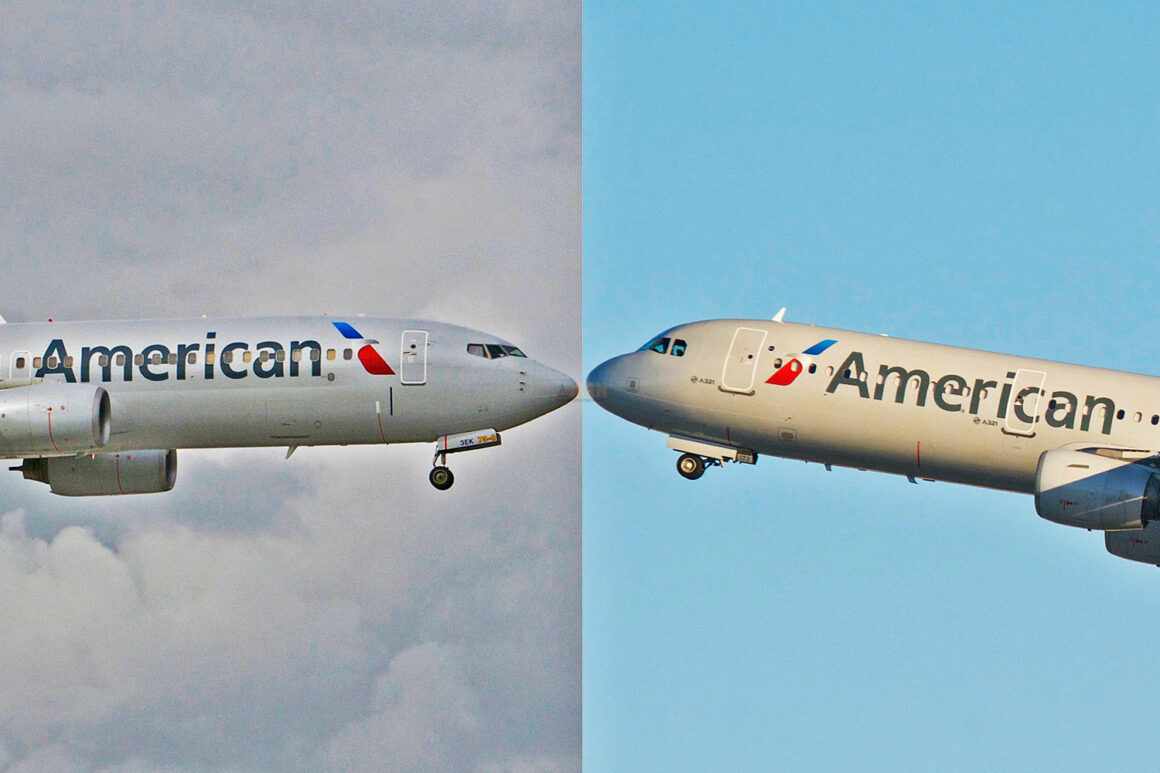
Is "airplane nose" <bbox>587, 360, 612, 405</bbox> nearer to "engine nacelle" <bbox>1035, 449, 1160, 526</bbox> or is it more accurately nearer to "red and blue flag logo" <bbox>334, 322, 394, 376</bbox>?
"red and blue flag logo" <bbox>334, 322, 394, 376</bbox>

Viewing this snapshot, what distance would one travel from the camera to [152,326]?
11356 centimetres

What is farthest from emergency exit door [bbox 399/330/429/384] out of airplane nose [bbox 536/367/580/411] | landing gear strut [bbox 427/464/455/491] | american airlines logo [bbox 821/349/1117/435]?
Result: american airlines logo [bbox 821/349/1117/435]

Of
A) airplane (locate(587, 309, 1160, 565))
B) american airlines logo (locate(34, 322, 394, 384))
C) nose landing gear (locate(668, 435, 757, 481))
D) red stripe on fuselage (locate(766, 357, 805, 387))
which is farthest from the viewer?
nose landing gear (locate(668, 435, 757, 481))

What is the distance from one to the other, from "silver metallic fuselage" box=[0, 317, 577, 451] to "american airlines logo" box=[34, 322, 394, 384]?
1.8 inches

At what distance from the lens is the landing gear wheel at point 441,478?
11306 centimetres

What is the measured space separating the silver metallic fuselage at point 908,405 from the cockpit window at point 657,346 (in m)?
1.84

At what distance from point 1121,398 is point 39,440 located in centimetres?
3502

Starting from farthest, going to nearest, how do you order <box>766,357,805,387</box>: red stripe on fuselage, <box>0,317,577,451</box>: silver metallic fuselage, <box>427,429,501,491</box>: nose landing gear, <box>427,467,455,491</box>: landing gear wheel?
<box>427,467,455,491</box>: landing gear wheel < <box>427,429,501,491</box>: nose landing gear < <box>0,317,577,451</box>: silver metallic fuselage < <box>766,357,805,387</box>: red stripe on fuselage

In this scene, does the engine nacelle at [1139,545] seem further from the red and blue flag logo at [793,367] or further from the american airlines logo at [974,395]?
the red and blue flag logo at [793,367]

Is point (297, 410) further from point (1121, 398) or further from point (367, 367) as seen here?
point (1121, 398)

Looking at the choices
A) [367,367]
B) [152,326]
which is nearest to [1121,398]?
[367,367]

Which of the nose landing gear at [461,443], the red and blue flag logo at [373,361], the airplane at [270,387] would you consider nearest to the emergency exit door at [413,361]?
the airplane at [270,387]

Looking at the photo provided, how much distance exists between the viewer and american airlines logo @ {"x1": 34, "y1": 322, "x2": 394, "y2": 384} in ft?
365

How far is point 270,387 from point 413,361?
4745 millimetres
